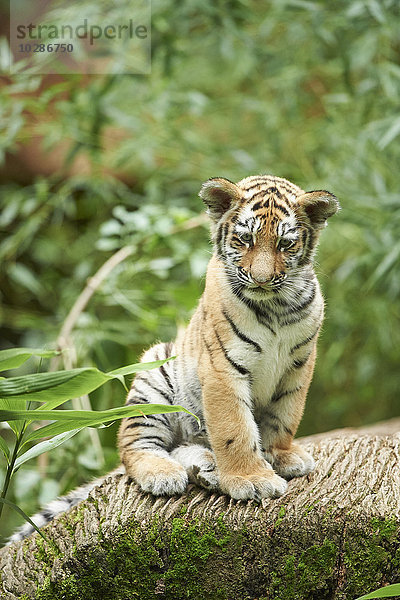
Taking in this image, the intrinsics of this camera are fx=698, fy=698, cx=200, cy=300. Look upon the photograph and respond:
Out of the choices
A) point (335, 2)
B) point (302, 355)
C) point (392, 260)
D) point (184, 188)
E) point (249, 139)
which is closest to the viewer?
point (302, 355)

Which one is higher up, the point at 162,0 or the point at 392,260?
the point at 162,0

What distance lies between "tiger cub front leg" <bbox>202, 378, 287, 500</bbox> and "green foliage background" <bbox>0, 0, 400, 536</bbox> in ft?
3.93

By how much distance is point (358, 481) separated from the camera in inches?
100

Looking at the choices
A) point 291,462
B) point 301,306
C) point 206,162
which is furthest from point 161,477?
point 206,162

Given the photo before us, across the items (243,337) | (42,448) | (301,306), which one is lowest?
(42,448)

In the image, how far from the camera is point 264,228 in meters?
2.42

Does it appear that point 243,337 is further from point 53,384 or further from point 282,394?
point 53,384

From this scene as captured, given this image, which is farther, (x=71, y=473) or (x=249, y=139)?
(x=249, y=139)

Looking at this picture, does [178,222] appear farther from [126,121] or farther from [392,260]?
[392,260]

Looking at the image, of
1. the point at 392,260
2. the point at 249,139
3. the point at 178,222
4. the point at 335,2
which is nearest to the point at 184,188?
the point at 249,139

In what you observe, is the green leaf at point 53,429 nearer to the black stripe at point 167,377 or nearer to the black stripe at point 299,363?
the black stripe at point 167,377

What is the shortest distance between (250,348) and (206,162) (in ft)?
10.0

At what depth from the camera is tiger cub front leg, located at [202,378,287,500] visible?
2451mm

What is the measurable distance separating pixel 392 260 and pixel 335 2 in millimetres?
1635
